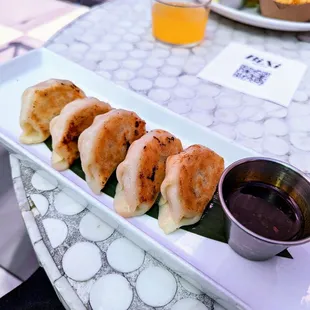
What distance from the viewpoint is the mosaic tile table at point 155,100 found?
2.36ft

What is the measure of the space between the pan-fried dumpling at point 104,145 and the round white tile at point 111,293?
20 cm

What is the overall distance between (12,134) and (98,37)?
819mm

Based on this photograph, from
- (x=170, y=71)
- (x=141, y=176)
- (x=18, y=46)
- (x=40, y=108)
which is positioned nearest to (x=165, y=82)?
(x=170, y=71)

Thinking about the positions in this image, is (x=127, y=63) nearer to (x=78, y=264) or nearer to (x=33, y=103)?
(x=33, y=103)

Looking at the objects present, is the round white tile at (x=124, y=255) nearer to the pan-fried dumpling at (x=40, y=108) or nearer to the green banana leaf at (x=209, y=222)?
the green banana leaf at (x=209, y=222)

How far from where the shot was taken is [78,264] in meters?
0.75

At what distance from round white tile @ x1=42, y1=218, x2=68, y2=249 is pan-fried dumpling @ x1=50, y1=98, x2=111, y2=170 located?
0.13m

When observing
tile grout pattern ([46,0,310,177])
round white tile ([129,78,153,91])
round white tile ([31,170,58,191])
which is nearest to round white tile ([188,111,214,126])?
tile grout pattern ([46,0,310,177])

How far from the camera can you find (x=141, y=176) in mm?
773

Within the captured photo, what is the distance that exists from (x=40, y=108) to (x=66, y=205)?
0.28m

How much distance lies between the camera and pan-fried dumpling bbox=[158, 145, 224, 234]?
74 centimetres

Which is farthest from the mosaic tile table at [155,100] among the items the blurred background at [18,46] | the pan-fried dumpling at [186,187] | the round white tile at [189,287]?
the blurred background at [18,46]

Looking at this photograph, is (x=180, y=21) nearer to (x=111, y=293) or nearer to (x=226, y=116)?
(x=226, y=116)

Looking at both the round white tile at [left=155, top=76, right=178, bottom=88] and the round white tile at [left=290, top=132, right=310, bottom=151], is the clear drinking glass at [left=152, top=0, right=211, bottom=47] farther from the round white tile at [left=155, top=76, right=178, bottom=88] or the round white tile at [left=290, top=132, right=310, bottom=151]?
the round white tile at [left=290, top=132, right=310, bottom=151]
